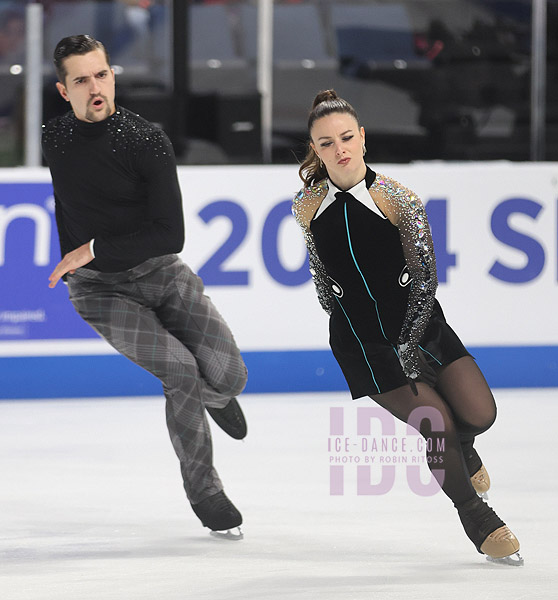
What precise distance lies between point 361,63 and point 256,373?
12.4 feet

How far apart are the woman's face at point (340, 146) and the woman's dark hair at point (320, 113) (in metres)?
0.02

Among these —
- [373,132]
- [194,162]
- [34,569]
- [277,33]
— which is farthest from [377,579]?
[277,33]

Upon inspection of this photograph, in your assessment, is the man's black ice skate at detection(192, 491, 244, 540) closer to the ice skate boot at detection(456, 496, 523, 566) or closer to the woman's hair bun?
the ice skate boot at detection(456, 496, 523, 566)

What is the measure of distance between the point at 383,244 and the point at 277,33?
6710 millimetres

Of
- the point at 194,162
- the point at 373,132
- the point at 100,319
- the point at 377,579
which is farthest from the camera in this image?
the point at 373,132

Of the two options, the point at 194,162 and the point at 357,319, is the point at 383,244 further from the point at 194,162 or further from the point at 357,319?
the point at 194,162

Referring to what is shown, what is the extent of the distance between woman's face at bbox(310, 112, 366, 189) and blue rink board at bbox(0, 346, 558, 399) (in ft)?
10.8

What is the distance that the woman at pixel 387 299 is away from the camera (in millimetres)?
3477

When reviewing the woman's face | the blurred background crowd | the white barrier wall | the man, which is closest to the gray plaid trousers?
the man

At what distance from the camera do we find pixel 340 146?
349 cm

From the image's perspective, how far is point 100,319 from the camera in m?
3.91

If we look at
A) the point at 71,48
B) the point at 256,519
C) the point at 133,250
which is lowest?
the point at 256,519

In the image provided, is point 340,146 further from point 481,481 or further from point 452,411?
point 481,481

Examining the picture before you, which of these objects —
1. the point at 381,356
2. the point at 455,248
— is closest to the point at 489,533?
the point at 381,356
